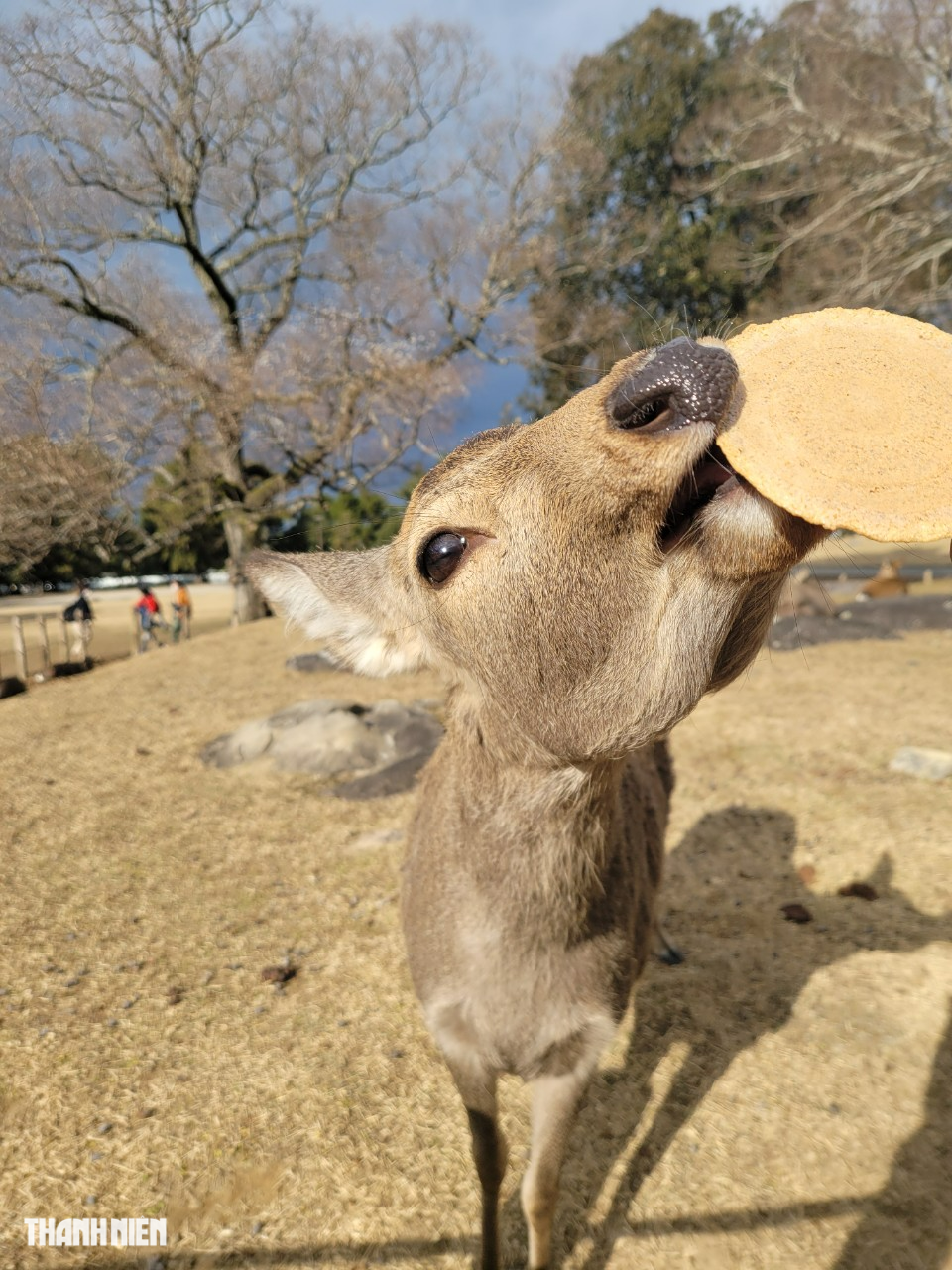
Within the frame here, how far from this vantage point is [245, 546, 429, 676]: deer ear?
2.47m

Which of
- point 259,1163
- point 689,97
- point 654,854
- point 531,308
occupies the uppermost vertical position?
point 689,97

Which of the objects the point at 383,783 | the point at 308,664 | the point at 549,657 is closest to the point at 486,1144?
the point at 549,657

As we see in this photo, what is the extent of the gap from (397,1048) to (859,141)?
16.2 metres

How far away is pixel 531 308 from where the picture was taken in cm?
2308

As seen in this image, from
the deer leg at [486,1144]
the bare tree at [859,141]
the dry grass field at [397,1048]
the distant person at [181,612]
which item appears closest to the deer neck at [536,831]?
the deer leg at [486,1144]

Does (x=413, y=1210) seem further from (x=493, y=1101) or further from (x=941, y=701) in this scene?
(x=941, y=701)

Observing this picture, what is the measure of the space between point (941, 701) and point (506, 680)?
9.82 meters

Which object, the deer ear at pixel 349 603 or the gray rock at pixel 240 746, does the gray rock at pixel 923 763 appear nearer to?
the deer ear at pixel 349 603

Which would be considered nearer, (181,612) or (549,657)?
(549,657)

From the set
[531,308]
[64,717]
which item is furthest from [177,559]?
[64,717]

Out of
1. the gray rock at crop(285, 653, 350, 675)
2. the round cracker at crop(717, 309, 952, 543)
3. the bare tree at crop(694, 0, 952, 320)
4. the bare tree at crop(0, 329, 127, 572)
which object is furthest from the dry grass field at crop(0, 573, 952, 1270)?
the bare tree at crop(694, 0, 952, 320)

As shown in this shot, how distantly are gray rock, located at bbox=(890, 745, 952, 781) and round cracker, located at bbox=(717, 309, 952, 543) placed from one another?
278 inches

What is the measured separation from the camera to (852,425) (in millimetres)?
1205

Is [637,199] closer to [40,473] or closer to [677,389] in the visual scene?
[40,473]
